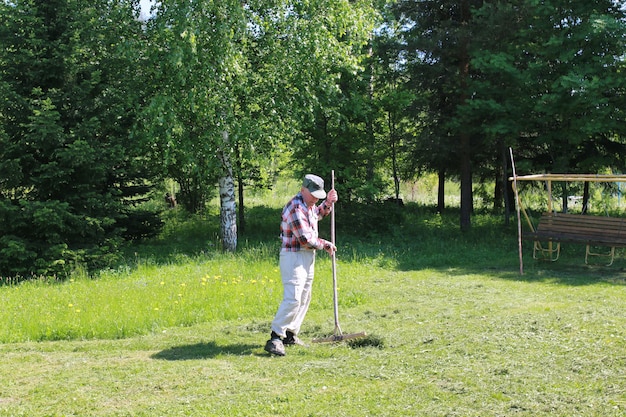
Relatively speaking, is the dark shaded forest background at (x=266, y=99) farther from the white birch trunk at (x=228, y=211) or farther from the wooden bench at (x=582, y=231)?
the wooden bench at (x=582, y=231)

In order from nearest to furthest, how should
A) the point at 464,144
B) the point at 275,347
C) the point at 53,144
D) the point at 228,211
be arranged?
the point at 275,347, the point at 53,144, the point at 228,211, the point at 464,144

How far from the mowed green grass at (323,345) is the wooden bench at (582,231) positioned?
60 centimetres

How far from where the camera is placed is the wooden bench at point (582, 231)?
13.3 m

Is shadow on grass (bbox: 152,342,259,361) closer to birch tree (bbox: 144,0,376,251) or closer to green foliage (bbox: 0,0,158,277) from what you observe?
green foliage (bbox: 0,0,158,277)

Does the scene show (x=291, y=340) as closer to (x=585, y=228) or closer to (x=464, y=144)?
(x=585, y=228)

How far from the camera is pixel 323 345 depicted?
7293 mm

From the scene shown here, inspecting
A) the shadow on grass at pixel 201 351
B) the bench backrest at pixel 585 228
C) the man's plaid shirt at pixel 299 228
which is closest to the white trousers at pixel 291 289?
the man's plaid shirt at pixel 299 228

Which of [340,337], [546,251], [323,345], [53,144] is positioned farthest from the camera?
[546,251]

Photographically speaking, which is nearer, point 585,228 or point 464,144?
point 585,228

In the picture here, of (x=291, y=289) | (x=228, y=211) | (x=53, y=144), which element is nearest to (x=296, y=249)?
(x=291, y=289)

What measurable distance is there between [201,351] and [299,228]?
175 centimetres

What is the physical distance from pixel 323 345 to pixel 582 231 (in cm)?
863

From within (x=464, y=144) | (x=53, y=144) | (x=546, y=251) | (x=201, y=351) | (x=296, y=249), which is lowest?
(x=201, y=351)

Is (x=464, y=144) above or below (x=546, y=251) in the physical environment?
above
